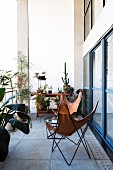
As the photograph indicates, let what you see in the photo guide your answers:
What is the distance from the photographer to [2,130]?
Result: 2287mm

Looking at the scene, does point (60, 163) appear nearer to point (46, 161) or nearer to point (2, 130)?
point (46, 161)

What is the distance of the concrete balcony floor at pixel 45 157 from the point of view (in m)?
2.47

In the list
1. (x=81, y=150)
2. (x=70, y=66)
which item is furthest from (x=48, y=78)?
(x=81, y=150)

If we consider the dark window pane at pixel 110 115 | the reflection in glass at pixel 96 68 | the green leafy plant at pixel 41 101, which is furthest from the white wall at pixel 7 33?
the dark window pane at pixel 110 115

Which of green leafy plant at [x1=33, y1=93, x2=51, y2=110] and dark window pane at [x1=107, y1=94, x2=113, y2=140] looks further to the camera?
green leafy plant at [x1=33, y1=93, x2=51, y2=110]

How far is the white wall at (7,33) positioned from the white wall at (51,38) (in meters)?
1.04

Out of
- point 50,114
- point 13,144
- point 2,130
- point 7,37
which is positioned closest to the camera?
point 2,130

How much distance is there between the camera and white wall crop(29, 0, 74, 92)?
6574mm

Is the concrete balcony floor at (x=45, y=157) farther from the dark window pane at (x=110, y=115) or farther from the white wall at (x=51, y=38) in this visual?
the white wall at (x=51, y=38)

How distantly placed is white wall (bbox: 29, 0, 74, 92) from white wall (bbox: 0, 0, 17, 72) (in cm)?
104

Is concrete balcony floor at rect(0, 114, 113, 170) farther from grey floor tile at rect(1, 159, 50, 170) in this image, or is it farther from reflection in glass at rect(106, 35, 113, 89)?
reflection in glass at rect(106, 35, 113, 89)

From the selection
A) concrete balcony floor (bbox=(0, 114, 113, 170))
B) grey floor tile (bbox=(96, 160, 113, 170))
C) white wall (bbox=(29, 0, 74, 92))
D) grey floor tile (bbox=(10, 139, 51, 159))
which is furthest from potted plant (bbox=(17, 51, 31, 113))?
grey floor tile (bbox=(96, 160, 113, 170))

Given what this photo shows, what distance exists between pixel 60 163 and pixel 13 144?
115 cm

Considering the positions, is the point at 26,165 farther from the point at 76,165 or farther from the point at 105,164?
the point at 105,164
